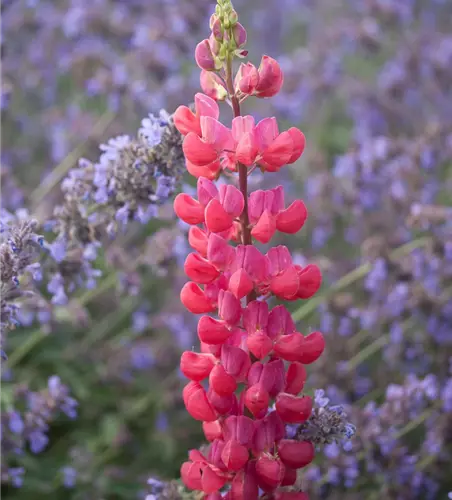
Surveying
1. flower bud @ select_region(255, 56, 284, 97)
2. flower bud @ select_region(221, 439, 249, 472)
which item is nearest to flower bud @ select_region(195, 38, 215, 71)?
flower bud @ select_region(255, 56, 284, 97)

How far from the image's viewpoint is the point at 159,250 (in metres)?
2.61

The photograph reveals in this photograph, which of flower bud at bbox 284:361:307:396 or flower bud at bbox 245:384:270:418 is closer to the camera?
flower bud at bbox 245:384:270:418

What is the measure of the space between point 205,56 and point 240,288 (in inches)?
19.5

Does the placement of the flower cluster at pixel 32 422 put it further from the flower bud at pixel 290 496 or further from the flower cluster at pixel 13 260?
the flower bud at pixel 290 496

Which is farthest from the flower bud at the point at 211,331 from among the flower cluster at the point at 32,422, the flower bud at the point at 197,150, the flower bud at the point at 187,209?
the flower cluster at the point at 32,422

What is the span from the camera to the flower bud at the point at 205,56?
1.55 metres

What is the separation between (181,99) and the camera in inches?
154

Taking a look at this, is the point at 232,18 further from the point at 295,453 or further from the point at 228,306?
the point at 295,453

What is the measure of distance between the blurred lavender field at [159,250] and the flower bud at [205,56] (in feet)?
1.13

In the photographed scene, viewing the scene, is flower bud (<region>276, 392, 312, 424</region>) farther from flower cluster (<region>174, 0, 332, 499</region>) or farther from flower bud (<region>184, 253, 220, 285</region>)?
flower bud (<region>184, 253, 220, 285</region>)

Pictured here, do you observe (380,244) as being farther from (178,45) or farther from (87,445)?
(178,45)

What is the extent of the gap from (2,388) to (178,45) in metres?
1.91

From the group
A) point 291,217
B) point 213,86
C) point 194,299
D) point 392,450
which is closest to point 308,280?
point 291,217

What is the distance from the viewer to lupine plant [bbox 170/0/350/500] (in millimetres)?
1498
